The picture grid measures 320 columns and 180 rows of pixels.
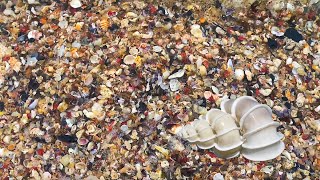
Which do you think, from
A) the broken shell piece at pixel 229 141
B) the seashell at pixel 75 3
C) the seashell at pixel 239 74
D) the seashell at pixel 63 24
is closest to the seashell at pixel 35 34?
the seashell at pixel 63 24

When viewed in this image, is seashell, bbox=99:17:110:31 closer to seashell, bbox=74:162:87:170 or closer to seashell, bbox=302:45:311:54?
seashell, bbox=74:162:87:170

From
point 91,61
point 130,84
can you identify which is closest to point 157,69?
point 130,84

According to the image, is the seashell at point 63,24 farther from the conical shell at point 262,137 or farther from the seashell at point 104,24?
the conical shell at point 262,137

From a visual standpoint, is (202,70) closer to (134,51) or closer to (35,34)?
(134,51)

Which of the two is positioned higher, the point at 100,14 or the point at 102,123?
the point at 100,14

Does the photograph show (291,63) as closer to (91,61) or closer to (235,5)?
(235,5)

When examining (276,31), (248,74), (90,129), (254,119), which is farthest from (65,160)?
(276,31)

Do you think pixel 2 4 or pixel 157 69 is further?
pixel 2 4

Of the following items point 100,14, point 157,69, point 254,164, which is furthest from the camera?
point 100,14
